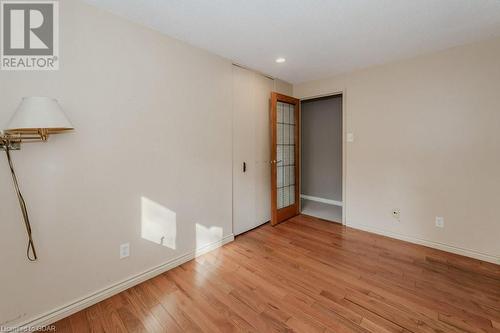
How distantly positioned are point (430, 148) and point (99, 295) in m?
3.91

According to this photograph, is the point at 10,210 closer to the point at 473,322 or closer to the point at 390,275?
the point at 390,275

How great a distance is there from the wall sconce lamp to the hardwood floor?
930mm

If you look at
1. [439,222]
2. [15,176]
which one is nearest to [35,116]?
[15,176]

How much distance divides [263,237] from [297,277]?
100 centimetres

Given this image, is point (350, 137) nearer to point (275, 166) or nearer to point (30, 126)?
point (275, 166)

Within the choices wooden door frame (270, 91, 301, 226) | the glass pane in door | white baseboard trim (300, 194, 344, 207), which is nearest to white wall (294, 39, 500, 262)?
wooden door frame (270, 91, 301, 226)

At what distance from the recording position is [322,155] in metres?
5.02

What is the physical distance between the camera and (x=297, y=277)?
84.8 inches

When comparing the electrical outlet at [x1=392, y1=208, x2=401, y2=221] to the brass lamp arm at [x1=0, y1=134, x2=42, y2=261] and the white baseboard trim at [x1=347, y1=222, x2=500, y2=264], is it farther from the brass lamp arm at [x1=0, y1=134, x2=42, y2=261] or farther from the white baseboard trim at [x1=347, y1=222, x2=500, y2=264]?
the brass lamp arm at [x1=0, y1=134, x2=42, y2=261]

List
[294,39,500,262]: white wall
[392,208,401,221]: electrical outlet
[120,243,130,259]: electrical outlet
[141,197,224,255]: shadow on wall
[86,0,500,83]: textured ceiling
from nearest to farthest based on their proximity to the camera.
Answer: [86,0,500,83]: textured ceiling
[120,243,130,259]: electrical outlet
[141,197,224,255]: shadow on wall
[294,39,500,262]: white wall
[392,208,401,221]: electrical outlet

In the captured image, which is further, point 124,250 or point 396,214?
point 396,214

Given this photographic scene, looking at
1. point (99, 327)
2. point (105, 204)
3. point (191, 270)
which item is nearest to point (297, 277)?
point (191, 270)

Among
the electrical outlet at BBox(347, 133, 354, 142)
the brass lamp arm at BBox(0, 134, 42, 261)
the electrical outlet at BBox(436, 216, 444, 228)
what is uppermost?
the electrical outlet at BBox(347, 133, 354, 142)

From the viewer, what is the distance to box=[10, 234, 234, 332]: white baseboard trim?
60.9 inches
